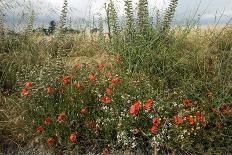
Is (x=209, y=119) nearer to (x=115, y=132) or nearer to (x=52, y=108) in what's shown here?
(x=115, y=132)

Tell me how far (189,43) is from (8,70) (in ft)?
9.65

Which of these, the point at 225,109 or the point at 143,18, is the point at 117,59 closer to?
the point at 143,18

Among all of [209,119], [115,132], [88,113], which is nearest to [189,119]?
[209,119]

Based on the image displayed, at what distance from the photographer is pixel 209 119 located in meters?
4.94

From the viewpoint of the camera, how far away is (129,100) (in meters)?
4.99

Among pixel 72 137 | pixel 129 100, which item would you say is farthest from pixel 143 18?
pixel 72 137

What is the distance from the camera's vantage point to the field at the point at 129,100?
15.7 feet

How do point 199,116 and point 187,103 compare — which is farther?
point 187,103

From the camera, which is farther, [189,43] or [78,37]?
[78,37]

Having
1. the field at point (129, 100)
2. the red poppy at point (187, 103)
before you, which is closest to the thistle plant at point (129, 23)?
the field at point (129, 100)

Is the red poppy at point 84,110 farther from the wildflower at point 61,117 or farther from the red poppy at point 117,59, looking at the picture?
the red poppy at point 117,59

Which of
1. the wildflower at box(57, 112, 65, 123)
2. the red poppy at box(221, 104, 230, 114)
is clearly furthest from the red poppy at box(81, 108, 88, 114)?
the red poppy at box(221, 104, 230, 114)

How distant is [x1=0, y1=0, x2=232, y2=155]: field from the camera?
4.77 m

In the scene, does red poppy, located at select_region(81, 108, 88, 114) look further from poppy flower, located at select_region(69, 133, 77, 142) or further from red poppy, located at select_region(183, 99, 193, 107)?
red poppy, located at select_region(183, 99, 193, 107)
